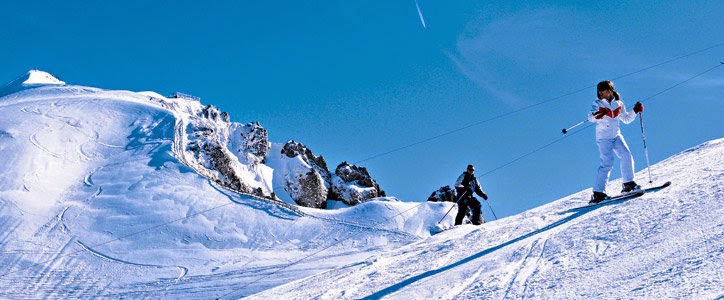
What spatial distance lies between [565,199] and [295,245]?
9574 millimetres

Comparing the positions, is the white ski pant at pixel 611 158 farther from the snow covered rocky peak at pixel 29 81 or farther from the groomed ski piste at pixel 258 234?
the snow covered rocky peak at pixel 29 81

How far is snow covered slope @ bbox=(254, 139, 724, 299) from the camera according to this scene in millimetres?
6133

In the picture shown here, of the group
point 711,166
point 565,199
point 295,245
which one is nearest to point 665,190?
point 711,166

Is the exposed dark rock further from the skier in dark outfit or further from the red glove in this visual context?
the red glove

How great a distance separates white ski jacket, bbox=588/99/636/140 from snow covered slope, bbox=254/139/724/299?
1274 millimetres

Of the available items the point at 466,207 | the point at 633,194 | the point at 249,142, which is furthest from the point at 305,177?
the point at 633,194

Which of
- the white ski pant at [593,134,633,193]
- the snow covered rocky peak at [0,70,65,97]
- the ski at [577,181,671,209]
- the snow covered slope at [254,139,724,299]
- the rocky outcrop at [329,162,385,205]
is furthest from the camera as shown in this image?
the rocky outcrop at [329,162,385,205]

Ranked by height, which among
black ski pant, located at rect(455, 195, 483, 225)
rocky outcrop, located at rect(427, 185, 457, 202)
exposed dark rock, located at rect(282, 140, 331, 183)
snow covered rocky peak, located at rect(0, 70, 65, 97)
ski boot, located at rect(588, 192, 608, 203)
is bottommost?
ski boot, located at rect(588, 192, 608, 203)

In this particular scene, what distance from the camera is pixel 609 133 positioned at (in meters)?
11.6

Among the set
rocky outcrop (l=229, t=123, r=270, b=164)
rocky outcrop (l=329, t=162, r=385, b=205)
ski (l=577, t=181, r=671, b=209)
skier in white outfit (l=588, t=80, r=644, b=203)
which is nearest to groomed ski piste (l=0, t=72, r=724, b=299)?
ski (l=577, t=181, r=671, b=209)

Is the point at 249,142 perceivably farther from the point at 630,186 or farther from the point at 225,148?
the point at 630,186

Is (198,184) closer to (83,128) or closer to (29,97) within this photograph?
(83,128)

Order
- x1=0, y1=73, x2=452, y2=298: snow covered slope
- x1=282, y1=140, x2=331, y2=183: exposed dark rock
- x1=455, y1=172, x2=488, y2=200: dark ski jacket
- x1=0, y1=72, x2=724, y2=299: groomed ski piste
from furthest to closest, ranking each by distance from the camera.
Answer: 1. x1=282, y1=140, x2=331, y2=183: exposed dark rock
2. x1=0, y1=73, x2=452, y2=298: snow covered slope
3. x1=455, y1=172, x2=488, y2=200: dark ski jacket
4. x1=0, y1=72, x2=724, y2=299: groomed ski piste

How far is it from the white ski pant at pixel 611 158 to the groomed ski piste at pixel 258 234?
62 cm
